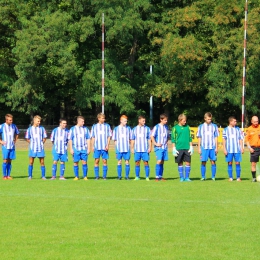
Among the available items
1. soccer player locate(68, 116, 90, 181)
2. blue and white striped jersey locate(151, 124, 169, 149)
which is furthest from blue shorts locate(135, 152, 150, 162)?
soccer player locate(68, 116, 90, 181)

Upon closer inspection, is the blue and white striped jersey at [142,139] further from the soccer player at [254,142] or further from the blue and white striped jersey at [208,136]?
the soccer player at [254,142]

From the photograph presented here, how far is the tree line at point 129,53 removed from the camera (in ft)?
157

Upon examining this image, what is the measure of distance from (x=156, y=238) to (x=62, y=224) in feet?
6.03

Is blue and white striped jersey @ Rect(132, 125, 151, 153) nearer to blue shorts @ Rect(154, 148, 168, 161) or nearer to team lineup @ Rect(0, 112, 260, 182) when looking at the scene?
team lineup @ Rect(0, 112, 260, 182)

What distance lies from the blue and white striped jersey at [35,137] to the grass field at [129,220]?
1.73 m

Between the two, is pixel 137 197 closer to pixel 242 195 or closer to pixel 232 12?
pixel 242 195

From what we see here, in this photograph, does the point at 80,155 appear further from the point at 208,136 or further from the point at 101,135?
the point at 208,136

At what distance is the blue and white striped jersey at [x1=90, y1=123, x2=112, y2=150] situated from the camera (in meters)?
20.5

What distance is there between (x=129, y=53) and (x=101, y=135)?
33234 mm

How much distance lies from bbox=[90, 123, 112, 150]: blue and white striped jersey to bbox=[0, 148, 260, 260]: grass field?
5.83 feet

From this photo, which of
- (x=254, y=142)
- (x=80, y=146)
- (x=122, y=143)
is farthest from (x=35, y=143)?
(x=254, y=142)

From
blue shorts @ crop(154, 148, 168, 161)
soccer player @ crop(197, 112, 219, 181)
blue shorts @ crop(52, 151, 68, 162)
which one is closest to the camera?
blue shorts @ crop(154, 148, 168, 161)

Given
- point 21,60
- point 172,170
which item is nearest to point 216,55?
point 21,60

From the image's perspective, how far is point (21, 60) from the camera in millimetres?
48406
